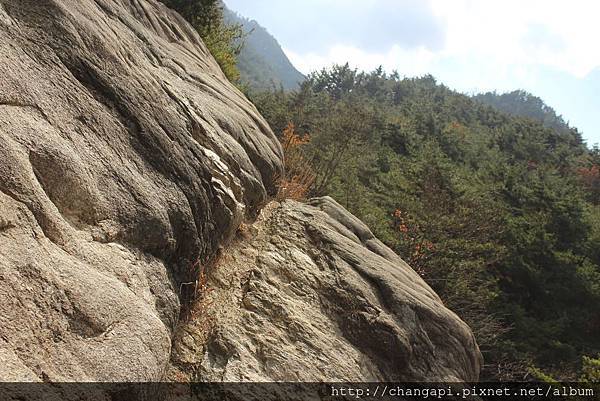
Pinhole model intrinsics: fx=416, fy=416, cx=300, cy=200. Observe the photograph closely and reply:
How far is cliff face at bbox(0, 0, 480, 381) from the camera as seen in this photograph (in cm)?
269

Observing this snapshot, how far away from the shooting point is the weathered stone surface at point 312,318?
439 centimetres

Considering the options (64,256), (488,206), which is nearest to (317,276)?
(64,256)

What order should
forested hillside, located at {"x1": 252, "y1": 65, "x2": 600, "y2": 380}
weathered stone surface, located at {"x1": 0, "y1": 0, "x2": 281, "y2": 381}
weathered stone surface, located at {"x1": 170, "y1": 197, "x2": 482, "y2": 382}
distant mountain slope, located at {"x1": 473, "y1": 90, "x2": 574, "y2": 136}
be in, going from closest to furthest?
weathered stone surface, located at {"x1": 0, "y1": 0, "x2": 281, "y2": 381} < weathered stone surface, located at {"x1": 170, "y1": 197, "x2": 482, "y2": 382} < forested hillside, located at {"x1": 252, "y1": 65, "x2": 600, "y2": 380} < distant mountain slope, located at {"x1": 473, "y1": 90, "x2": 574, "y2": 136}

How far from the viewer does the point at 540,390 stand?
12312 mm

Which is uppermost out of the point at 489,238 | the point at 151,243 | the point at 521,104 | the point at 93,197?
the point at 521,104

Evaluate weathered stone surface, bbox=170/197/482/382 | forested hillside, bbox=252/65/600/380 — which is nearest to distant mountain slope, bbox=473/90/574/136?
forested hillside, bbox=252/65/600/380

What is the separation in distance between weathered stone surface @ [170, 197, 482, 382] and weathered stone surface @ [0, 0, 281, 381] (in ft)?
1.93

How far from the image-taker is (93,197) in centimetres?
335

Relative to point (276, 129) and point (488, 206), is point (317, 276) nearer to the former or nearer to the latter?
point (488, 206)

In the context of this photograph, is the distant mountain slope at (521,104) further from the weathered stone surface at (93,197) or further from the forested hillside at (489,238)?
the weathered stone surface at (93,197)

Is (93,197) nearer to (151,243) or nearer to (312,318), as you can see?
(151,243)

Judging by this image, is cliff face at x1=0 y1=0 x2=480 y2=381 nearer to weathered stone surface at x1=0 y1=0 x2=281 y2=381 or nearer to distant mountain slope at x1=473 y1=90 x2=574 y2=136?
weathered stone surface at x1=0 y1=0 x2=281 y2=381

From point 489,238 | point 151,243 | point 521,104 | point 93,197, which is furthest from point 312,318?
point 521,104

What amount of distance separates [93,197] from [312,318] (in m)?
2.98
